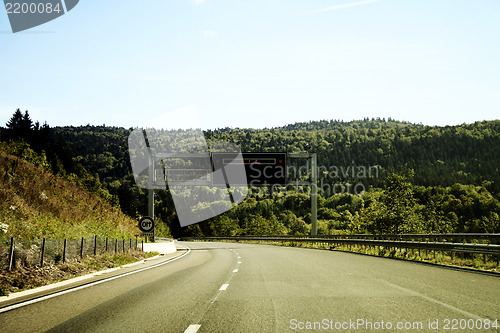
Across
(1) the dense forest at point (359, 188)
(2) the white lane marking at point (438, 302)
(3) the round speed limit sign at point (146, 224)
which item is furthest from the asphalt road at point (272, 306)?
(1) the dense forest at point (359, 188)

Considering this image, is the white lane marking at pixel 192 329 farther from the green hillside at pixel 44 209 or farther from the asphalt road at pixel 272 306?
the green hillside at pixel 44 209

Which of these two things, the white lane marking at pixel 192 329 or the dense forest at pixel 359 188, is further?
the dense forest at pixel 359 188

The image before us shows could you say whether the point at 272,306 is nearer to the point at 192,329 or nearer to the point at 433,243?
the point at 192,329

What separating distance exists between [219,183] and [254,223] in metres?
100

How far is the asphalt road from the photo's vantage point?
627 centimetres

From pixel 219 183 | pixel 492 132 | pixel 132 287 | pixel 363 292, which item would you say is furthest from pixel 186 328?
pixel 492 132

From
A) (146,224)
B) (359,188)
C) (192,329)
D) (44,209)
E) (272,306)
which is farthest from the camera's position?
(359,188)

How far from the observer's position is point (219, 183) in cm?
3366

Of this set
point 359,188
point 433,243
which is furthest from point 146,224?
point 359,188

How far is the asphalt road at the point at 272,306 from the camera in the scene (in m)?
6.27

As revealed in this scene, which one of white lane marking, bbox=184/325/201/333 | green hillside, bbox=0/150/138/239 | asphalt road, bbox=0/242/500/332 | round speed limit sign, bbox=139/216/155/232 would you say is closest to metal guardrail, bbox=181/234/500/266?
asphalt road, bbox=0/242/500/332

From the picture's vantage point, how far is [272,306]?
7.95m

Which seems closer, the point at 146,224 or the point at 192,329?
the point at 192,329

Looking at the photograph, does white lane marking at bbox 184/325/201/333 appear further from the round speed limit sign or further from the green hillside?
the round speed limit sign
